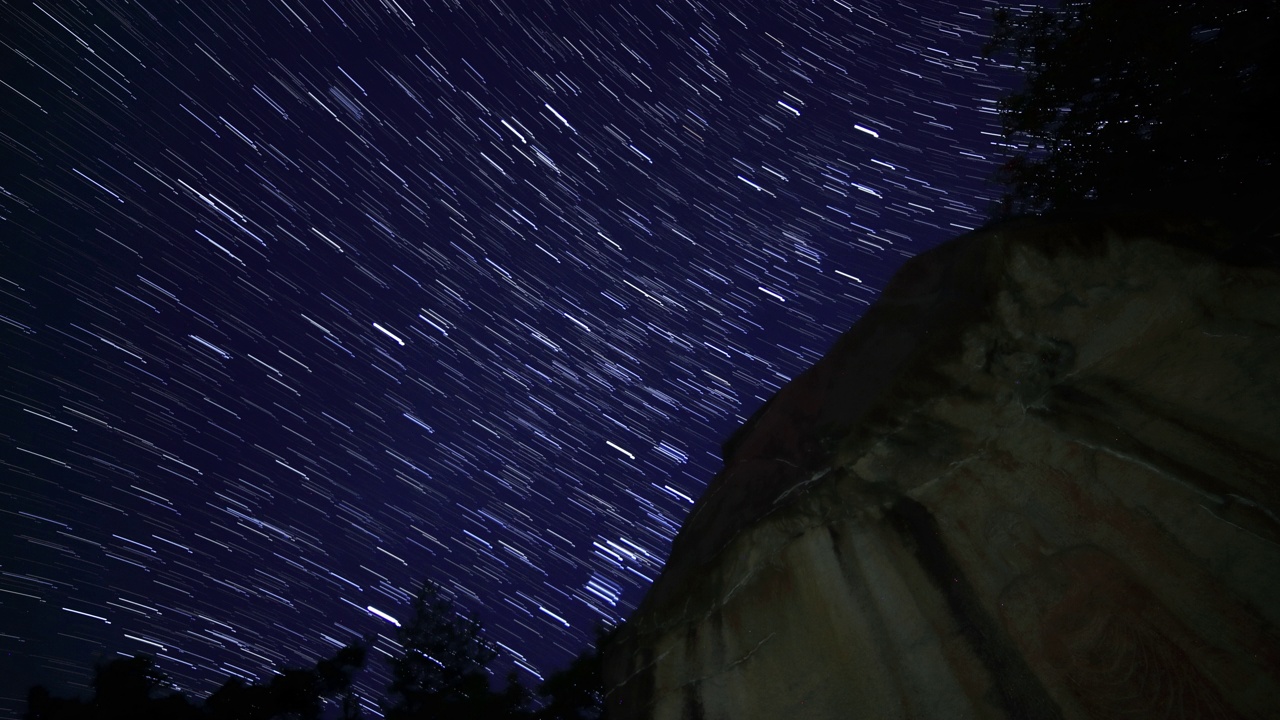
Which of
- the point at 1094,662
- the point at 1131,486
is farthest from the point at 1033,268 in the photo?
the point at 1094,662

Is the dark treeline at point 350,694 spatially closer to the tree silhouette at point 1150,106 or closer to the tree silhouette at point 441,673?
the tree silhouette at point 441,673

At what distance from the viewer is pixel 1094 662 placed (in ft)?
13.0

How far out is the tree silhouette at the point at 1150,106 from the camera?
4.33 meters

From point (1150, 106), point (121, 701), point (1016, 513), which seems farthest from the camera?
point (121, 701)

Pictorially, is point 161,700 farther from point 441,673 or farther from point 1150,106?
point 1150,106

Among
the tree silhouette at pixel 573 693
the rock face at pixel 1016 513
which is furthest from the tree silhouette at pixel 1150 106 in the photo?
the tree silhouette at pixel 573 693

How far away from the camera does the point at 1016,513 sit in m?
4.12

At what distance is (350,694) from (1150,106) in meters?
12.3

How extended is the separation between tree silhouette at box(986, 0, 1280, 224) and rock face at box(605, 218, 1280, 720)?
2.33ft

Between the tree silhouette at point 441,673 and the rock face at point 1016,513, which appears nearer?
the rock face at point 1016,513

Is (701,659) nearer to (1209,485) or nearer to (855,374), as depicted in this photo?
(855,374)

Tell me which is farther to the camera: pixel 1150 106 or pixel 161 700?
pixel 161 700

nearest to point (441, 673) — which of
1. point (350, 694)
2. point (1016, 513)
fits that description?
point (350, 694)

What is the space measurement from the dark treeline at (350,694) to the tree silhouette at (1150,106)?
28.0 ft
